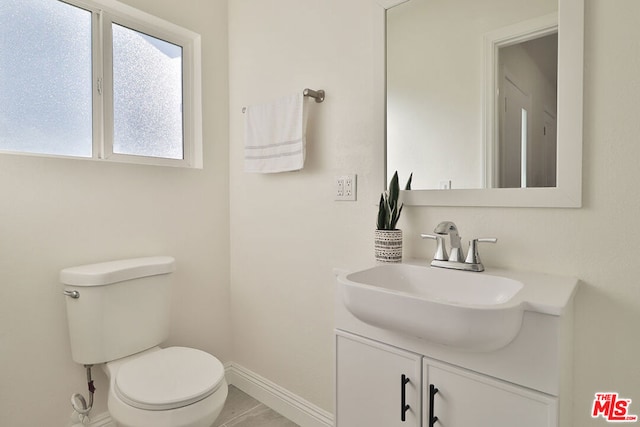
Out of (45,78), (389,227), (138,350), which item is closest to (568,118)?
(389,227)

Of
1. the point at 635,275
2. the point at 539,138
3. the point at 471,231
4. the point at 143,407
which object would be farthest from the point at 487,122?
the point at 143,407

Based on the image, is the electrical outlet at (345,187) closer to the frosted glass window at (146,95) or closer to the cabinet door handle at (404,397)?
the cabinet door handle at (404,397)

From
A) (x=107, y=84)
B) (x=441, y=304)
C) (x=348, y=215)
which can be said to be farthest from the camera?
(x=107, y=84)

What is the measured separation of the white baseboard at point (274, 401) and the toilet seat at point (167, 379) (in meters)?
0.52

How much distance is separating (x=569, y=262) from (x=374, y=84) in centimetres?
95

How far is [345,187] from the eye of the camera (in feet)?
5.09

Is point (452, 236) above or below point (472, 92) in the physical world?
below

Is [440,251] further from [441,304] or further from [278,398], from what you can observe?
[278,398]

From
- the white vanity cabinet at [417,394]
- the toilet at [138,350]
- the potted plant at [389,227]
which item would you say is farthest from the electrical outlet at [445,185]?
the toilet at [138,350]

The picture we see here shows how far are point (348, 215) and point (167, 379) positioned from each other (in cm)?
95

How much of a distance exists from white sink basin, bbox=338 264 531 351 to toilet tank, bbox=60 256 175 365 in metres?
0.99

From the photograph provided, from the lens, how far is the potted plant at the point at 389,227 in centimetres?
128

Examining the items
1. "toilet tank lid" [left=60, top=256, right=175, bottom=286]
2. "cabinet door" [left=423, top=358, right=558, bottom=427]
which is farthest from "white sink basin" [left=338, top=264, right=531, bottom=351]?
"toilet tank lid" [left=60, top=256, right=175, bottom=286]

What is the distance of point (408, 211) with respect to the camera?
1.39 meters
